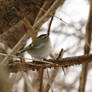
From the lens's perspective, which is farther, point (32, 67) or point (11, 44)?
point (11, 44)

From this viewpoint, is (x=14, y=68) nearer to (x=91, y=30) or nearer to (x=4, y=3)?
(x=91, y=30)

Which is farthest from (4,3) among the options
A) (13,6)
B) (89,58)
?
(89,58)

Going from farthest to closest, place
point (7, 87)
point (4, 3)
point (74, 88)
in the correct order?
point (74, 88), point (4, 3), point (7, 87)

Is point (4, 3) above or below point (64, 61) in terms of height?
above

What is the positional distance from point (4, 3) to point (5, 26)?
0.39ft

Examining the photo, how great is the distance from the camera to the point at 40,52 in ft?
3.34

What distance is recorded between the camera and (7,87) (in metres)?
0.21

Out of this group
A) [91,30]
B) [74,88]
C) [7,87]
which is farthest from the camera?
[74,88]

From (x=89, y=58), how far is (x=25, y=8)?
0.53m

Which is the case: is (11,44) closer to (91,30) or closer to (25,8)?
(25,8)

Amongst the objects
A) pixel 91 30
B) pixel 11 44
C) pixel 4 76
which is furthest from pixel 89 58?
pixel 11 44

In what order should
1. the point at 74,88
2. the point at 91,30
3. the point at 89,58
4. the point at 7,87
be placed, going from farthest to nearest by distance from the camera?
the point at 74,88 < the point at 91,30 < the point at 89,58 < the point at 7,87

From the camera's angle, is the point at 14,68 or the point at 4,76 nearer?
the point at 4,76

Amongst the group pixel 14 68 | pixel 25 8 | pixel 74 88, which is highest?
pixel 25 8
